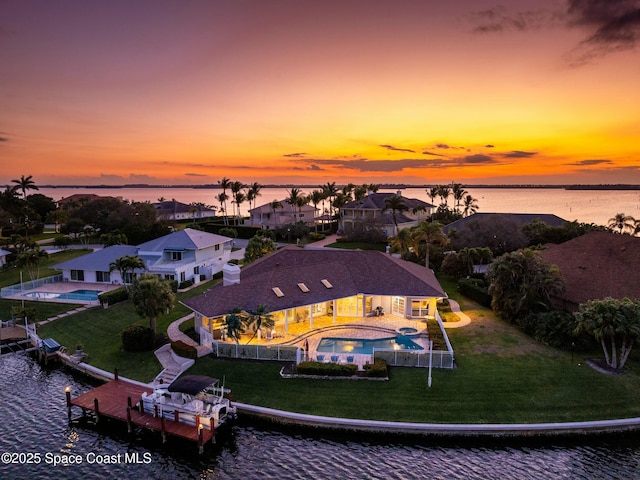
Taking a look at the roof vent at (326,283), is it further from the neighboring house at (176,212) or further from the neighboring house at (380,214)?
the neighboring house at (176,212)

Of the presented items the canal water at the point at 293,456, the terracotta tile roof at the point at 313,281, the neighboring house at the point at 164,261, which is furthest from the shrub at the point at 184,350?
the neighboring house at the point at 164,261

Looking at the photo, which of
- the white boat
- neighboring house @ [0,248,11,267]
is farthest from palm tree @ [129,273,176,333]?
neighboring house @ [0,248,11,267]

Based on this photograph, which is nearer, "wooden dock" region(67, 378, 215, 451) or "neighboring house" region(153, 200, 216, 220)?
"wooden dock" region(67, 378, 215, 451)

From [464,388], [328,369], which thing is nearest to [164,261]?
[328,369]

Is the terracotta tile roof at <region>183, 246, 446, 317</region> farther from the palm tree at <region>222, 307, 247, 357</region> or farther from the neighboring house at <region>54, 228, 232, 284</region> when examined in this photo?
the neighboring house at <region>54, 228, 232, 284</region>

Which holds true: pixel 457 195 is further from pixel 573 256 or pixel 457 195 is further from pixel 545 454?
pixel 545 454
